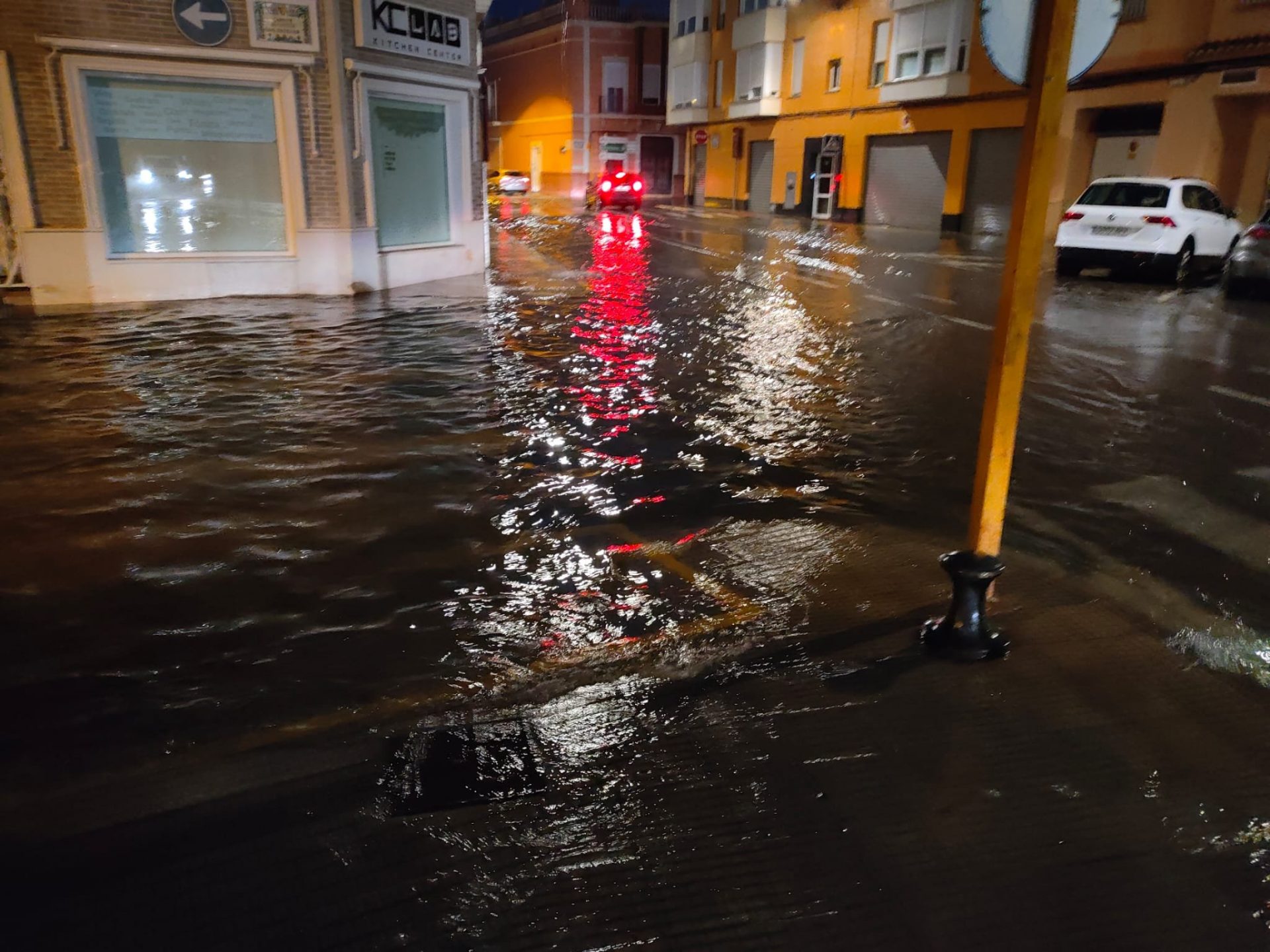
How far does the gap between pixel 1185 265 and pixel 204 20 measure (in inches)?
624

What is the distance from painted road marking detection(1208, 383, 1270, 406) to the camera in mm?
7875

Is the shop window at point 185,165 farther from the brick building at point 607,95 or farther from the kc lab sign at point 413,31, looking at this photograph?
the brick building at point 607,95

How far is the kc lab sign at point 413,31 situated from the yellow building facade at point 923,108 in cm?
826

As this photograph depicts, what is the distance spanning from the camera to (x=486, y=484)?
19.1ft

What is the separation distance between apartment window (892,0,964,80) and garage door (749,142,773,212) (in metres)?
9.54

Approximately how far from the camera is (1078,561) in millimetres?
4699

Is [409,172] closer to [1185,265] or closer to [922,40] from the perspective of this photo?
[1185,265]

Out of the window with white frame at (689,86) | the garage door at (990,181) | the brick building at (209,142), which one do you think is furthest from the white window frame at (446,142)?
the window with white frame at (689,86)

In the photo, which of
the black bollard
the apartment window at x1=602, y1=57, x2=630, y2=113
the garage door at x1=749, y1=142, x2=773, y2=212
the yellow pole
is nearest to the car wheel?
the yellow pole

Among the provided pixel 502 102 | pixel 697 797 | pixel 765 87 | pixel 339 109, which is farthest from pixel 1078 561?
pixel 502 102

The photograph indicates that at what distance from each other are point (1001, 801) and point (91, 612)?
148 inches

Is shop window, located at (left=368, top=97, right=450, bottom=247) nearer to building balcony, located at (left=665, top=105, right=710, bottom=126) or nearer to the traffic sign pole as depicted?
the traffic sign pole

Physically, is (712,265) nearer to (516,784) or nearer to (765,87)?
(516,784)

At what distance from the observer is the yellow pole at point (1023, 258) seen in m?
3.37
